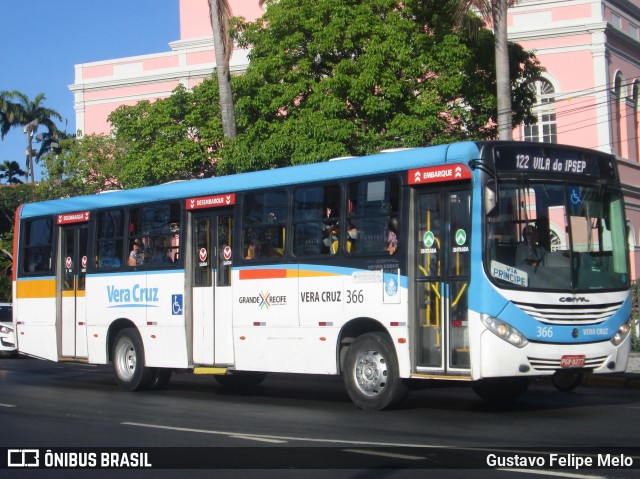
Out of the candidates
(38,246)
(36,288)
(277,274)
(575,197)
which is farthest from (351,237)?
(38,246)

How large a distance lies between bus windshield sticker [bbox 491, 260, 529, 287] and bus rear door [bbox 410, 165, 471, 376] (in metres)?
0.36

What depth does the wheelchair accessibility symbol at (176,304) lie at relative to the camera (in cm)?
1662

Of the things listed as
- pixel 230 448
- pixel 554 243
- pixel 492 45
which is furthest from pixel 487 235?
pixel 492 45

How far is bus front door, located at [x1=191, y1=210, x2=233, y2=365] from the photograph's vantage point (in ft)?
52.0

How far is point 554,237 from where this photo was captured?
12461 millimetres

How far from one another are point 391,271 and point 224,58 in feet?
51.8

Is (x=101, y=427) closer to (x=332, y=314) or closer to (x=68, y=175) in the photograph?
(x=332, y=314)

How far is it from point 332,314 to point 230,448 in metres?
4.04

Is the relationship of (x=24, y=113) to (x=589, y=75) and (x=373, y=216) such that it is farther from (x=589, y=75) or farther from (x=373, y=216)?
(x=373, y=216)

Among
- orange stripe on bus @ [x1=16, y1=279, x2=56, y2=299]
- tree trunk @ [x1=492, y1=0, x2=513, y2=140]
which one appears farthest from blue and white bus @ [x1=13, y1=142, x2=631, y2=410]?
tree trunk @ [x1=492, y1=0, x2=513, y2=140]

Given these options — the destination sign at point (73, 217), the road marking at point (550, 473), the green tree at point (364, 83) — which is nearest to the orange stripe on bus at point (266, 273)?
the destination sign at point (73, 217)

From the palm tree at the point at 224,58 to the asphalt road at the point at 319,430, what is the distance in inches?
439

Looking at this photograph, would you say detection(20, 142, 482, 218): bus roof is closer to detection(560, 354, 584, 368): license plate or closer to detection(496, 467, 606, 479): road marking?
detection(560, 354, 584, 368): license plate

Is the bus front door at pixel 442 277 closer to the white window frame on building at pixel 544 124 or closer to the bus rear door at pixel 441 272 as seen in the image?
the bus rear door at pixel 441 272
